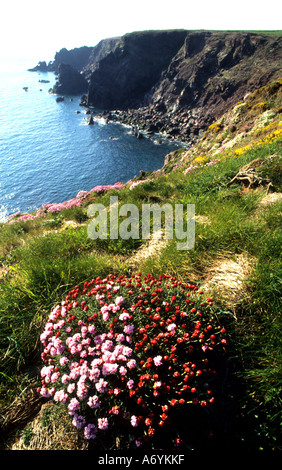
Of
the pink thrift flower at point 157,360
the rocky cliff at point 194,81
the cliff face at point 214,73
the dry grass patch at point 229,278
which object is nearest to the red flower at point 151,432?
the pink thrift flower at point 157,360

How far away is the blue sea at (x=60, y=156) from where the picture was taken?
45.0 meters

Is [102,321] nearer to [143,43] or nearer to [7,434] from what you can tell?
[7,434]

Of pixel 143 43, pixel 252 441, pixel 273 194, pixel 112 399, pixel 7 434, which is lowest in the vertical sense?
pixel 7 434

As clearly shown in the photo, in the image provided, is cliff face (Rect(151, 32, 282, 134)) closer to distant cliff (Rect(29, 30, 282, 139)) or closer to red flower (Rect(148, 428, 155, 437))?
distant cliff (Rect(29, 30, 282, 139))

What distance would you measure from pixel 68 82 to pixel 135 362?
15206 centimetres

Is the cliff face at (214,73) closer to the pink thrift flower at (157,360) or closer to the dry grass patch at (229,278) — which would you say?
the dry grass patch at (229,278)

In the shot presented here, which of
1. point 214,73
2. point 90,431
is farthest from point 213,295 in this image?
point 214,73

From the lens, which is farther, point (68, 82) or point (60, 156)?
point (68, 82)

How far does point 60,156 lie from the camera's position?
190ft

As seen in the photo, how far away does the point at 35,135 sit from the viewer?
69.1 m

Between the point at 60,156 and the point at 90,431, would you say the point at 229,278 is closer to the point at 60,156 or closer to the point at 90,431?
the point at 90,431

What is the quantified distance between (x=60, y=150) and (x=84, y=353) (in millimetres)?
66184

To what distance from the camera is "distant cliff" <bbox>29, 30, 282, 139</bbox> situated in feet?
233

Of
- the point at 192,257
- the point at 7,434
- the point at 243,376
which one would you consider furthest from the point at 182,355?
the point at 7,434
